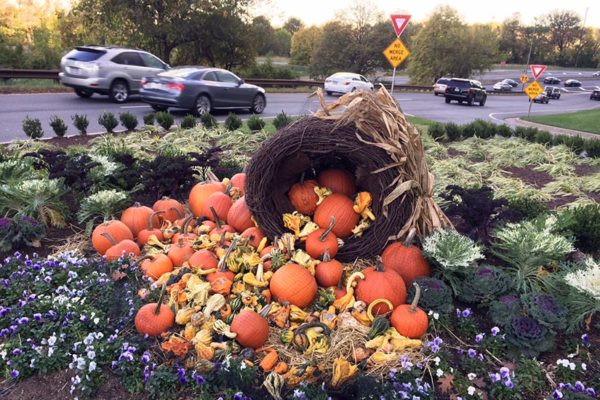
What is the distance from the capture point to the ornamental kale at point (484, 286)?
3.31 metres

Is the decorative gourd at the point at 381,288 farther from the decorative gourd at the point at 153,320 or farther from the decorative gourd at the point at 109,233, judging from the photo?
the decorative gourd at the point at 109,233

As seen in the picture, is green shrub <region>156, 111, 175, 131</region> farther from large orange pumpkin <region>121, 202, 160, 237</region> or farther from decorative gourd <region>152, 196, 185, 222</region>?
large orange pumpkin <region>121, 202, 160, 237</region>

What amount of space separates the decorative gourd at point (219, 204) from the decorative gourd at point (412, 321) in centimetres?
198

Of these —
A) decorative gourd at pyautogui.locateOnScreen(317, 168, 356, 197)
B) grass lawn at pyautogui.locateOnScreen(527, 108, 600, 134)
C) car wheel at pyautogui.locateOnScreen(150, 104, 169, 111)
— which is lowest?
grass lawn at pyautogui.locateOnScreen(527, 108, 600, 134)

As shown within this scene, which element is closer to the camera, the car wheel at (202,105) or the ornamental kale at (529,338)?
the ornamental kale at (529,338)

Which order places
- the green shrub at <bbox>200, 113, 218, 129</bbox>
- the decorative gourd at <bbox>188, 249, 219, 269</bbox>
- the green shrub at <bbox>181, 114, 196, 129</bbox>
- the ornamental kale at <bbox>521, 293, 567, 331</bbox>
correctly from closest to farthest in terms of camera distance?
the ornamental kale at <bbox>521, 293, 567, 331</bbox> < the decorative gourd at <bbox>188, 249, 219, 269</bbox> < the green shrub at <bbox>181, 114, 196, 129</bbox> < the green shrub at <bbox>200, 113, 218, 129</bbox>

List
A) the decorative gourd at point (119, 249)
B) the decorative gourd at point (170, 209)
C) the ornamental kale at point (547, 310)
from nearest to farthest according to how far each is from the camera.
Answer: the ornamental kale at point (547, 310) → the decorative gourd at point (119, 249) → the decorative gourd at point (170, 209)

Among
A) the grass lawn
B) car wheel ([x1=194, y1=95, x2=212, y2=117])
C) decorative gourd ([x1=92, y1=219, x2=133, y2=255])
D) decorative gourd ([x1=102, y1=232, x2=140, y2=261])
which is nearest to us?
decorative gourd ([x1=102, y1=232, x2=140, y2=261])

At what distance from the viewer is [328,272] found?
11.2 feet

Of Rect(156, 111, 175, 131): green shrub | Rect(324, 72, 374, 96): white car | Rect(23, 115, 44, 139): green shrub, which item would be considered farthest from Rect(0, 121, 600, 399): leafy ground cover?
Rect(324, 72, 374, 96): white car

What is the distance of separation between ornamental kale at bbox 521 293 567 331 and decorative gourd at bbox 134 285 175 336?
7.65 feet

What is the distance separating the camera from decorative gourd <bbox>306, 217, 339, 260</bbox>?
11.7 ft

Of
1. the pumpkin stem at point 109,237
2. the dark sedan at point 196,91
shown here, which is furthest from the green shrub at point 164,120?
the pumpkin stem at point 109,237

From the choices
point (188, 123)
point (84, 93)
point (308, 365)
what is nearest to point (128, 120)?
point (188, 123)
